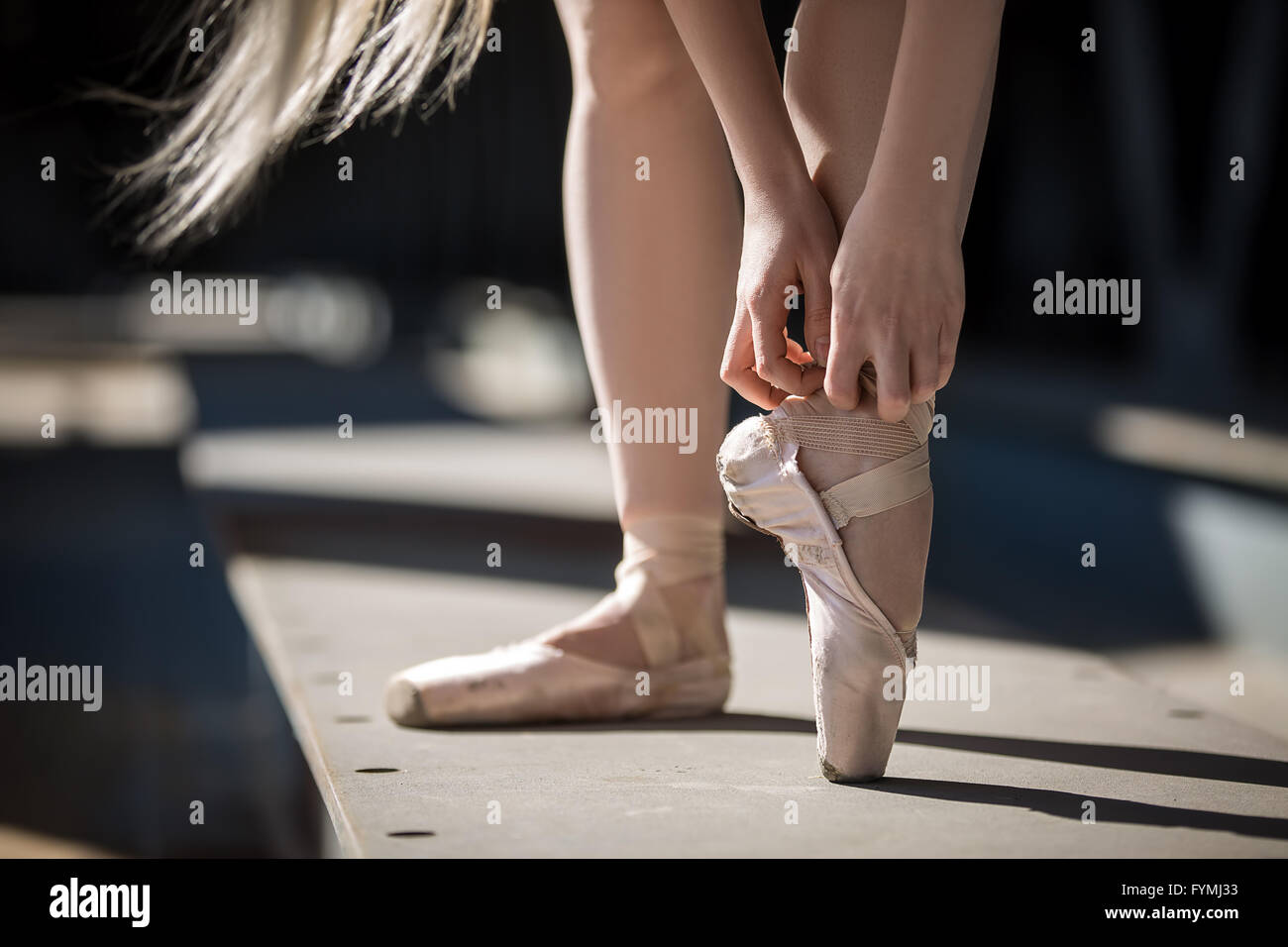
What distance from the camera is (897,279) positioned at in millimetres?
1101

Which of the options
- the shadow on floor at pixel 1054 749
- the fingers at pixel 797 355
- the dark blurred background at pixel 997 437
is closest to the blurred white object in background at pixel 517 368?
the dark blurred background at pixel 997 437

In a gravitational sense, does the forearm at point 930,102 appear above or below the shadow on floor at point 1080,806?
above

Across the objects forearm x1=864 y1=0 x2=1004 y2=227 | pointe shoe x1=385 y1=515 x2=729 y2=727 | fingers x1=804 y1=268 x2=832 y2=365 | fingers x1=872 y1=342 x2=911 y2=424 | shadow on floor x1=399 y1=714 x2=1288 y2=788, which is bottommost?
shadow on floor x1=399 y1=714 x2=1288 y2=788

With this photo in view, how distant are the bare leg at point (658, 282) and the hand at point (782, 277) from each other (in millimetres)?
302

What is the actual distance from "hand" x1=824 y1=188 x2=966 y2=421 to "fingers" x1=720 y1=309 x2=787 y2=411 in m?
0.09

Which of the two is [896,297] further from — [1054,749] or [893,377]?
[1054,749]

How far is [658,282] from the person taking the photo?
1.51 meters

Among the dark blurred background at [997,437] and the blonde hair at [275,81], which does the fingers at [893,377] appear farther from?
the dark blurred background at [997,437]

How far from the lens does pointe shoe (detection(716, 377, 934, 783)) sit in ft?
3.85

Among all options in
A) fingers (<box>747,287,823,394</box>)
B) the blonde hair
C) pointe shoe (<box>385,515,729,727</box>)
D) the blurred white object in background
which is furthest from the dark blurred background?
fingers (<box>747,287,823,394</box>)

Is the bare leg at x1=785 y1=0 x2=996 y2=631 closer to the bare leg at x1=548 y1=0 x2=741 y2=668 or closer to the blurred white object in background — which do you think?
the bare leg at x1=548 y1=0 x2=741 y2=668

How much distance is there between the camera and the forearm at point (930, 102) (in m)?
1.10

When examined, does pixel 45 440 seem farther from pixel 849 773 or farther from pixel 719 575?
pixel 849 773
